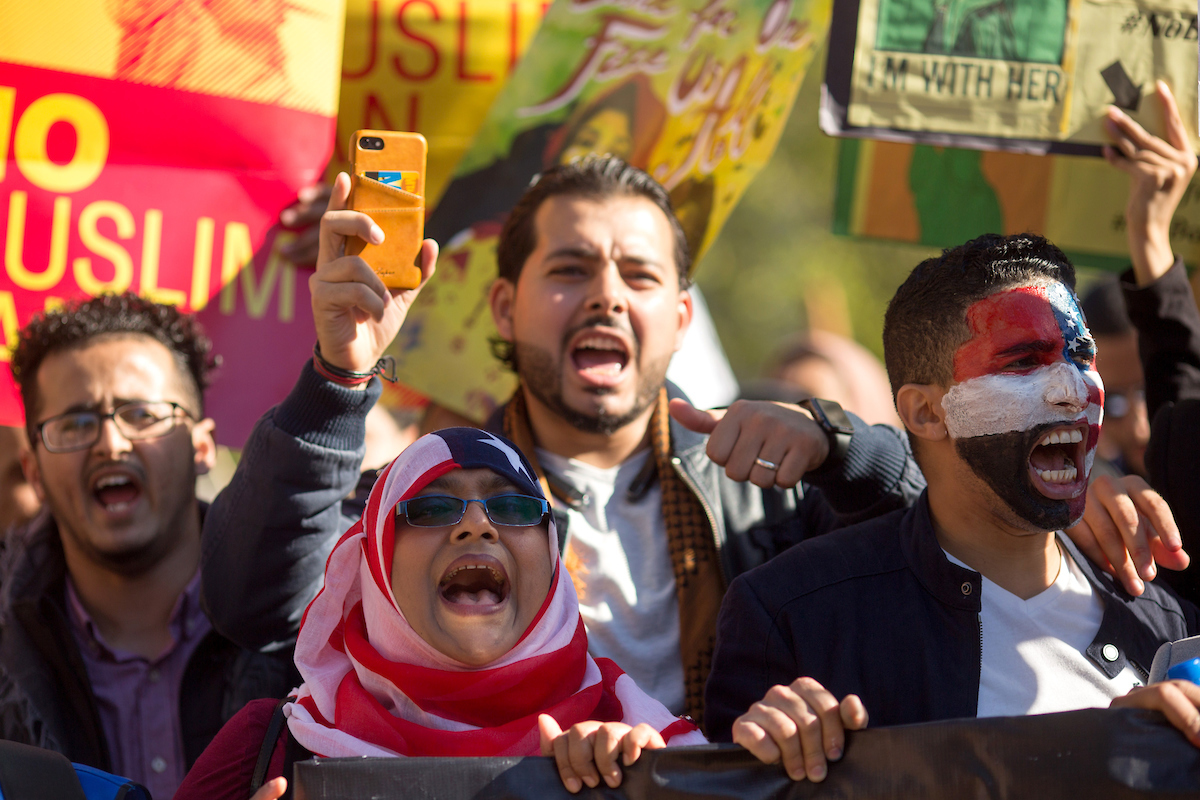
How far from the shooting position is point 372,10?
4066 mm

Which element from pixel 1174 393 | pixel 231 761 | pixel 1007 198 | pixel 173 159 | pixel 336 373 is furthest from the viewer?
pixel 1007 198

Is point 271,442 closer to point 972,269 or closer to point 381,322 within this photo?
point 381,322

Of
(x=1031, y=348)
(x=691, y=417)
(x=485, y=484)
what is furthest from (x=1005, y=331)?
(x=485, y=484)

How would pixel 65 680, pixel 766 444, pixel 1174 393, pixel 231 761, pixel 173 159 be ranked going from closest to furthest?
1. pixel 231 761
2. pixel 766 444
3. pixel 65 680
4. pixel 1174 393
5. pixel 173 159

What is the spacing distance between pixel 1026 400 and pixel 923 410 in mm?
224

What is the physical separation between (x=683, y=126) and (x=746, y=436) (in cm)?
178

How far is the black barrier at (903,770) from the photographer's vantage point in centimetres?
180

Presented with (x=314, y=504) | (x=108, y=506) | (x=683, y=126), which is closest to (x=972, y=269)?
(x=314, y=504)

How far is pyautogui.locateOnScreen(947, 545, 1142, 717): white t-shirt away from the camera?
7.52 ft

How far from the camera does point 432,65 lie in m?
4.11

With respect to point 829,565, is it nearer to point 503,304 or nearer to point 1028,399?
point 1028,399

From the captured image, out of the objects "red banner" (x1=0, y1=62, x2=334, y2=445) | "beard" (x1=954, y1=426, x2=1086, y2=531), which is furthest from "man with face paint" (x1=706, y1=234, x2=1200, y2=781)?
"red banner" (x1=0, y1=62, x2=334, y2=445)

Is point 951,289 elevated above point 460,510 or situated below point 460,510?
above

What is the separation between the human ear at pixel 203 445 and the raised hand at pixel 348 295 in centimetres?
100
